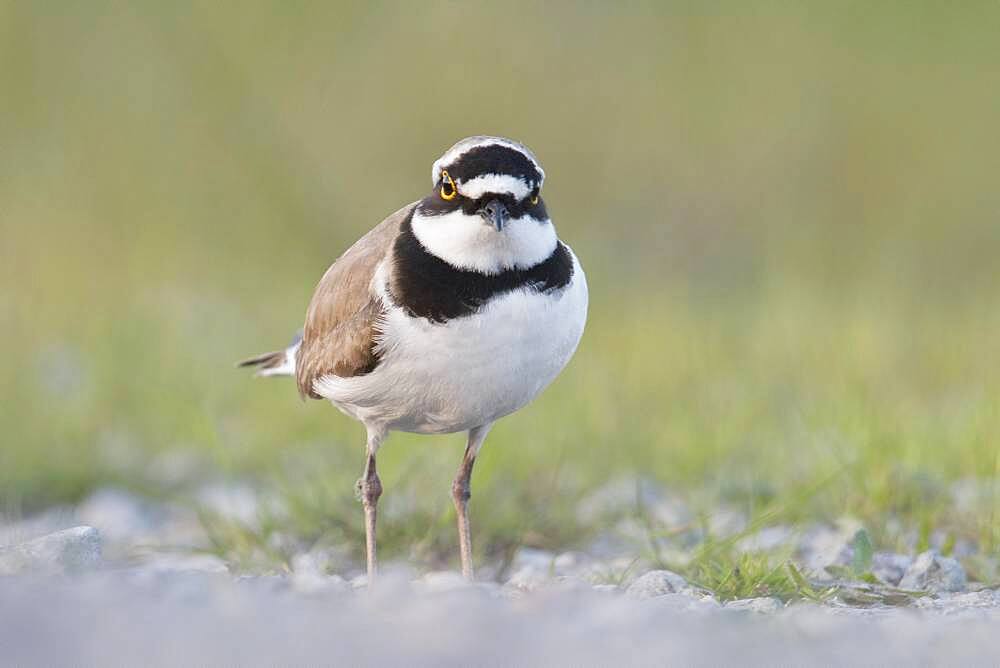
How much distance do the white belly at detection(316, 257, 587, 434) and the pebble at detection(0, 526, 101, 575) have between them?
96cm

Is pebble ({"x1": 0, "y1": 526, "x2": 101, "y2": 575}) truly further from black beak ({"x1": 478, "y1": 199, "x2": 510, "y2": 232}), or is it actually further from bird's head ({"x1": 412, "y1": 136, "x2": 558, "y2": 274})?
black beak ({"x1": 478, "y1": 199, "x2": 510, "y2": 232})

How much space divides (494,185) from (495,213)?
9 cm

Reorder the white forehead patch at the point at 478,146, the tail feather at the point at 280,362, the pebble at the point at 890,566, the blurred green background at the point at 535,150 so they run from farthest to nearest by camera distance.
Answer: the blurred green background at the point at 535,150
the tail feather at the point at 280,362
the pebble at the point at 890,566
the white forehead patch at the point at 478,146

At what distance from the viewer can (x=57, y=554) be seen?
13.3 ft

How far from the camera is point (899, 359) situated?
816 cm

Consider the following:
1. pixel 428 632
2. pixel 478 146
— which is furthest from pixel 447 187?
pixel 428 632

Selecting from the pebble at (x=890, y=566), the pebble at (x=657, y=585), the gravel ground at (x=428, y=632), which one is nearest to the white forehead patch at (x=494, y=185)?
the pebble at (x=657, y=585)

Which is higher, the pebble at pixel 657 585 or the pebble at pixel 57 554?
the pebble at pixel 57 554

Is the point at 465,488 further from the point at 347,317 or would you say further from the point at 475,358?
the point at 475,358

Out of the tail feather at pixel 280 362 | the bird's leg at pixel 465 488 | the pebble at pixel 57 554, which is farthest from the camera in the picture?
the tail feather at pixel 280 362

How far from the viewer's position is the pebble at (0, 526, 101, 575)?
3932 millimetres

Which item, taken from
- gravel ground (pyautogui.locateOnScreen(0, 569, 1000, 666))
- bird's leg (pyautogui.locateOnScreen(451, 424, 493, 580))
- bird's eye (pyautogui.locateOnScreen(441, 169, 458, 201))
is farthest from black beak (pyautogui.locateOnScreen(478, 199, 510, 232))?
gravel ground (pyautogui.locateOnScreen(0, 569, 1000, 666))

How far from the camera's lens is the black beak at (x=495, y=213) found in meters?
4.21

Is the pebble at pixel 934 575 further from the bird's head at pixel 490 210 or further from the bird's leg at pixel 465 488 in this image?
the bird's head at pixel 490 210
